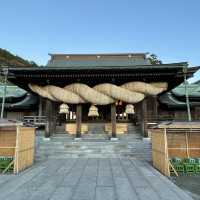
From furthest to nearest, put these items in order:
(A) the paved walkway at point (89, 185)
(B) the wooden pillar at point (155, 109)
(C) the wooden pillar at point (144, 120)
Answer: (B) the wooden pillar at point (155, 109) → (C) the wooden pillar at point (144, 120) → (A) the paved walkway at point (89, 185)

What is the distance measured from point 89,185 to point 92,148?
762cm

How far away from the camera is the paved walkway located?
246 inches

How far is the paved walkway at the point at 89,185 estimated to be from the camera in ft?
20.5

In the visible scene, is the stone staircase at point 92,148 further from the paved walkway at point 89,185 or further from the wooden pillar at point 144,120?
the paved walkway at point 89,185

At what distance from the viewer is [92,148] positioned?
49.3ft

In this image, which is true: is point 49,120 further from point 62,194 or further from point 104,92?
point 62,194

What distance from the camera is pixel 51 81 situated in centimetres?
1820

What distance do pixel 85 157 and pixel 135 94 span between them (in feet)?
20.9

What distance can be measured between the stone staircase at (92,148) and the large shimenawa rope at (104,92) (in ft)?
9.72

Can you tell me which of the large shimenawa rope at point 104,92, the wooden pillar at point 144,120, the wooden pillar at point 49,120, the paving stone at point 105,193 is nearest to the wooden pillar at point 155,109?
the wooden pillar at point 144,120

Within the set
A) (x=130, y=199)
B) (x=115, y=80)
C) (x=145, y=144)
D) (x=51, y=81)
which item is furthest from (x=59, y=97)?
(x=130, y=199)

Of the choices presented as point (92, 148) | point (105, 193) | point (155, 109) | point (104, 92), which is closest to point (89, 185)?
point (105, 193)

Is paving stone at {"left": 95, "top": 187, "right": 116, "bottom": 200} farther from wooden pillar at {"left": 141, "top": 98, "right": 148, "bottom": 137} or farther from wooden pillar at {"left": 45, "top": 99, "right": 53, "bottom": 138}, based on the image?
wooden pillar at {"left": 45, "top": 99, "right": 53, "bottom": 138}

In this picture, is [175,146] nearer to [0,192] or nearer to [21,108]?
[0,192]
